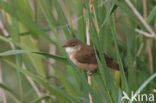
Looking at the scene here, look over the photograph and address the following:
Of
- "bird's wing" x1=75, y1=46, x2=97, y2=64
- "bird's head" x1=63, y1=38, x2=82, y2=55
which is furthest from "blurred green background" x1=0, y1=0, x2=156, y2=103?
"bird's wing" x1=75, y1=46, x2=97, y2=64

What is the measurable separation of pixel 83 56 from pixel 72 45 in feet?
0.57

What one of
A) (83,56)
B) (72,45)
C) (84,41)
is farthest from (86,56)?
(84,41)

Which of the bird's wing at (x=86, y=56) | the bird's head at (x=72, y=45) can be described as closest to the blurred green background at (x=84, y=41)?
the bird's head at (x=72, y=45)

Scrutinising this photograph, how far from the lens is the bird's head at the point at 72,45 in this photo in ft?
8.38

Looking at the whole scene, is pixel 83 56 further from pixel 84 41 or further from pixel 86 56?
pixel 84 41

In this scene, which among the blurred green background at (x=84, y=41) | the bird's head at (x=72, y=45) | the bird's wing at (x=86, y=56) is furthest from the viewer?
the bird's wing at (x=86, y=56)

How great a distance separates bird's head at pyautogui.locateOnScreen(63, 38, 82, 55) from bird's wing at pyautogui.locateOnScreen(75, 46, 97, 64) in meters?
0.05

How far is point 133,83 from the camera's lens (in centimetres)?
206

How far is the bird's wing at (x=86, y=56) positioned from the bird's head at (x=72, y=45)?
53 millimetres

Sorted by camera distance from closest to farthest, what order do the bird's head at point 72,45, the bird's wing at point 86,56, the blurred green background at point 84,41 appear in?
the blurred green background at point 84,41, the bird's head at point 72,45, the bird's wing at point 86,56

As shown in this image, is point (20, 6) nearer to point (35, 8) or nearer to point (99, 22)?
point (35, 8)

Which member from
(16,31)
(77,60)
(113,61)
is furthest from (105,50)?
(16,31)

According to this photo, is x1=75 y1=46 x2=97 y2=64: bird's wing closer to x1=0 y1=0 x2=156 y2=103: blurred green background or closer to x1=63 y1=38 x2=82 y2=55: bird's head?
x1=63 y1=38 x2=82 y2=55: bird's head

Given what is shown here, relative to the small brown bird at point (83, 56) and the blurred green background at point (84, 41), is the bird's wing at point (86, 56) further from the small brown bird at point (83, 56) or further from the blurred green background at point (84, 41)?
the blurred green background at point (84, 41)
